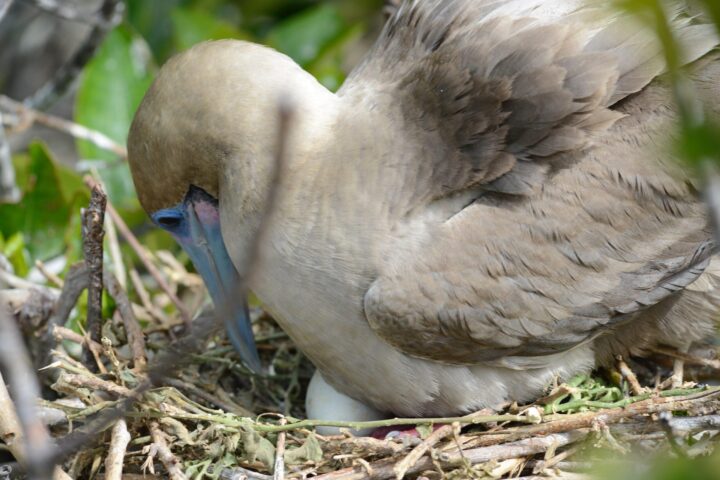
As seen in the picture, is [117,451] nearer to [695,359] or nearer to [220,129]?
[220,129]

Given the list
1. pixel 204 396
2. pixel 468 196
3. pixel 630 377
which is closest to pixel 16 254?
pixel 204 396

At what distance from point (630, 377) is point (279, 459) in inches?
47.2

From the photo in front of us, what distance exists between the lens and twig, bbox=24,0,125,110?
4.65 meters

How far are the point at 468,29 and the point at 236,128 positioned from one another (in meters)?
0.82

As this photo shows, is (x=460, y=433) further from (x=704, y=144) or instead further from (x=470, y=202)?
(x=704, y=144)

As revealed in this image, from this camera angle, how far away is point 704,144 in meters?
1.38

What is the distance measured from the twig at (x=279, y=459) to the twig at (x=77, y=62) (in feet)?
7.69

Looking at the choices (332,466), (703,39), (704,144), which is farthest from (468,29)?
(704,144)

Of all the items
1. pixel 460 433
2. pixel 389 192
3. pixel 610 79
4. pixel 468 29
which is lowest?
pixel 460 433

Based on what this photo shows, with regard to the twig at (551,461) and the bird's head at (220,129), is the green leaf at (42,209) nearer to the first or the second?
the bird's head at (220,129)

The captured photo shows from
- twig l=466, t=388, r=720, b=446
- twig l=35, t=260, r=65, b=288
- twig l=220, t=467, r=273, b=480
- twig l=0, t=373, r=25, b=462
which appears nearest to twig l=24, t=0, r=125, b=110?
twig l=35, t=260, r=65, b=288

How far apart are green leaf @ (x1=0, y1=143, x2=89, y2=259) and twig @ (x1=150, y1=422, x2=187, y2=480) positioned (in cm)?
136

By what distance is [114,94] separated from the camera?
475cm

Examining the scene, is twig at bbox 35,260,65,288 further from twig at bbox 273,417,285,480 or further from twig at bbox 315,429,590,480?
twig at bbox 315,429,590,480
